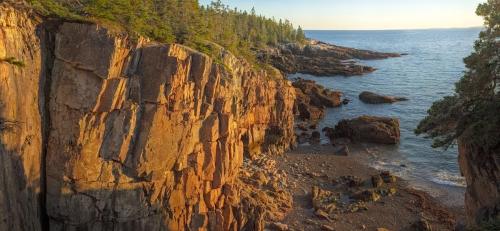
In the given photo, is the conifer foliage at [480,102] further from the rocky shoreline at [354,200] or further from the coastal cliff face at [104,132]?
the coastal cliff face at [104,132]

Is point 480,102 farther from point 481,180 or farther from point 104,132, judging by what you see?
point 104,132

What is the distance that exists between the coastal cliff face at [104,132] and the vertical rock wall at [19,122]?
51 mm

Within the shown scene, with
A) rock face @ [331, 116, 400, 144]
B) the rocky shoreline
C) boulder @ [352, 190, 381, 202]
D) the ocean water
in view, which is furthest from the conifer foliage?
rock face @ [331, 116, 400, 144]

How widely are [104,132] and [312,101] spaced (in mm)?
46443

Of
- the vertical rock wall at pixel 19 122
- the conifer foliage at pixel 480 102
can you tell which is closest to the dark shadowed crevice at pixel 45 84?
the vertical rock wall at pixel 19 122

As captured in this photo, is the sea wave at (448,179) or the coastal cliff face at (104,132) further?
the sea wave at (448,179)

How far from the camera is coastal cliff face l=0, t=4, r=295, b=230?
1961 cm

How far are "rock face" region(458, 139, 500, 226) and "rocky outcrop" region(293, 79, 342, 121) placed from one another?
3646 cm

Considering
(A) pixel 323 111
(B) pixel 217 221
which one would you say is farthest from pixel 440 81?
(B) pixel 217 221

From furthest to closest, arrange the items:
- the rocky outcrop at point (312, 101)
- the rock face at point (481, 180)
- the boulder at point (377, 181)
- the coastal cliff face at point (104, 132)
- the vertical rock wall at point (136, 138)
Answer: the rocky outcrop at point (312, 101) < the boulder at point (377, 181) < the vertical rock wall at point (136, 138) < the coastal cliff face at point (104, 132) < the rock face at point (481, 180)

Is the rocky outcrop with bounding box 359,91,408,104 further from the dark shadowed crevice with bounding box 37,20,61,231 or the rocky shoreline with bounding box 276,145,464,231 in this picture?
the dark shadowed crevice with bounding box 37,20,61,231

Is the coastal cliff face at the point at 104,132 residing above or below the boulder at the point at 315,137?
above

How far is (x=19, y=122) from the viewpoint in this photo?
19.4 meters

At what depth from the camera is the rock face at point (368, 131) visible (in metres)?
48.4
